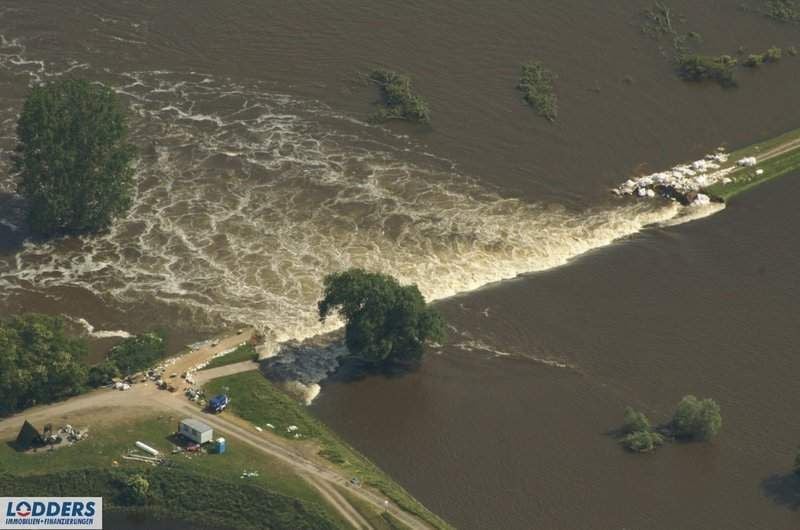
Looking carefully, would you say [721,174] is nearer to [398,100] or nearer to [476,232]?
[476,232]

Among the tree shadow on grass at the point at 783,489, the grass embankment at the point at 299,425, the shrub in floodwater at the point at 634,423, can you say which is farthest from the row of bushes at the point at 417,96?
the tree shadow on grass at the point at 783,489

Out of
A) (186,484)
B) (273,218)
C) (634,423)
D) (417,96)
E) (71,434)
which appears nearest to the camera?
(186,484)

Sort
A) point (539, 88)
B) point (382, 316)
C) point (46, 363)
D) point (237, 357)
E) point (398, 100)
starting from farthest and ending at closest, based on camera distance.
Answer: point (539, 88)
point (398, 100)
point (237, 357)
point (382, 316)
point (46, 363)

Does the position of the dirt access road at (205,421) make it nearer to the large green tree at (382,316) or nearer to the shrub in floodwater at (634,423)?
the large green tree at (382,316)

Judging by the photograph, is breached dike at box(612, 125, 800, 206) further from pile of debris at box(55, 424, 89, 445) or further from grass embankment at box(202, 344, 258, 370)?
pile of debris at box(55, 424, 89, 445)

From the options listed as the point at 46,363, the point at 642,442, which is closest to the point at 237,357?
the point at 46,363

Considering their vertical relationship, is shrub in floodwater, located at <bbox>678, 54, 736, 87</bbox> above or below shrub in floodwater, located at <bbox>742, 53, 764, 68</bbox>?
below

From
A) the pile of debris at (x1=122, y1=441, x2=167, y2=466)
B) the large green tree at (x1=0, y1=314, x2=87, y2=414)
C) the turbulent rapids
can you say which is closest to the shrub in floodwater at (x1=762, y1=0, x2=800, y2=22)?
the turbulent rapids

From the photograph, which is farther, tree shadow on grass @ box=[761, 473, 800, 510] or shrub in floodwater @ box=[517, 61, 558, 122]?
shrub in floodwater @ box=[517, 61, 558, 122]
